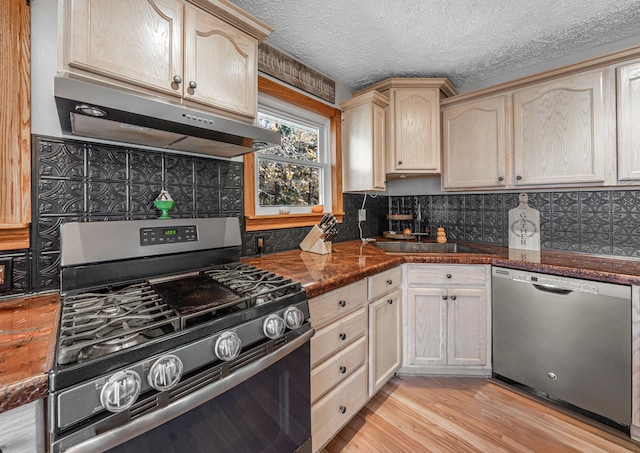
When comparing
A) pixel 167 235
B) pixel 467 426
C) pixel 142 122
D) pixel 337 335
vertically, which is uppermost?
pixel 142 122

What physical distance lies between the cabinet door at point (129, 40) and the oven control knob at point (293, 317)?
1.02 meters

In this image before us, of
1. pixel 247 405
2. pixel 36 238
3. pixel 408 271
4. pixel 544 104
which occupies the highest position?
pixel 544 104

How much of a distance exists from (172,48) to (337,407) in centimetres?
184

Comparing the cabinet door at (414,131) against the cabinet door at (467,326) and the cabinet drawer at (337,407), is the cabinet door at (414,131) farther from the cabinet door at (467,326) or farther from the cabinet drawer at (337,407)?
the cabinet drawer at (337,407)

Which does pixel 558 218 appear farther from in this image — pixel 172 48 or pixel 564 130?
pixel 172 48

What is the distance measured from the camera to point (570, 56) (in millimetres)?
2133

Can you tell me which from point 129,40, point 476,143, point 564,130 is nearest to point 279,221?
point 129,40

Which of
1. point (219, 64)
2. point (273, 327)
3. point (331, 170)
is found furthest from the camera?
point (331, 170)

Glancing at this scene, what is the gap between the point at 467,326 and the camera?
1979mm

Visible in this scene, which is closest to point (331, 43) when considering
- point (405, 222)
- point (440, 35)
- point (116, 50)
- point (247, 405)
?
point (440, 35)

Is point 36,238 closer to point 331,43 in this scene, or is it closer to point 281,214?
point 281,214

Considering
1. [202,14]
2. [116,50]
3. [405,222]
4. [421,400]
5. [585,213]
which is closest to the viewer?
[116,50]

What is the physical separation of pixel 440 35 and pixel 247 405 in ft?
7.60

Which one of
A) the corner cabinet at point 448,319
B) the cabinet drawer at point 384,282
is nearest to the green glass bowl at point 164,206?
the cabinet drawer at point 384,282
